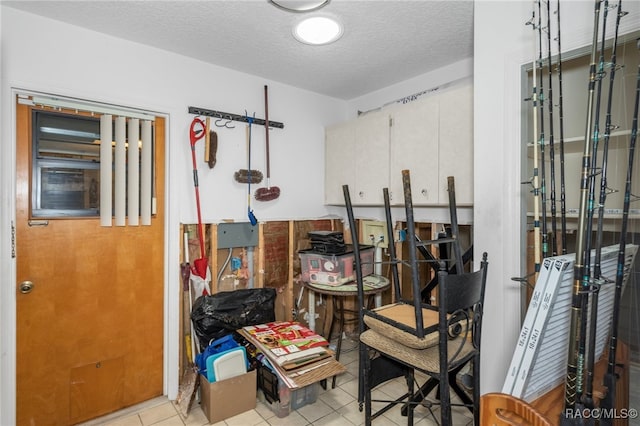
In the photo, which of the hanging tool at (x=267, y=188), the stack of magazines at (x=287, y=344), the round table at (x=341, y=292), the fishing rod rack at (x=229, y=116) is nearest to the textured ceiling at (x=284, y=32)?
the hanging tool at (x=267, y=188)

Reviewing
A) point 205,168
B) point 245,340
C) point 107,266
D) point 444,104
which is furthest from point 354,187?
point 107,266

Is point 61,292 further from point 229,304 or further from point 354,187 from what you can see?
point 354,187

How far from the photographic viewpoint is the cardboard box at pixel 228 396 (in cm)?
212

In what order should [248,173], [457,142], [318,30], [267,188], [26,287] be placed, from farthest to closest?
[267,188] → [248,173] → [457,142] → [318,30] → [26,287]

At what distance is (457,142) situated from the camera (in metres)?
2.30

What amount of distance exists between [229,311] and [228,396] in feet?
1.86

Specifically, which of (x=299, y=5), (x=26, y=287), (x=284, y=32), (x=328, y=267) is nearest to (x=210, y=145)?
(x=284, y=32)

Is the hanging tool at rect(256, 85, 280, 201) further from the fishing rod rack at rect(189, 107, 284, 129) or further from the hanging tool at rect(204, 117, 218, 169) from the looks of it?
the hanging tool at rect(204, 117, 218, 169)

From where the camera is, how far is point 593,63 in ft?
3.69

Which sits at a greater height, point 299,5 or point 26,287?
point 299,5

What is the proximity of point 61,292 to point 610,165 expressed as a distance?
311 centimetres

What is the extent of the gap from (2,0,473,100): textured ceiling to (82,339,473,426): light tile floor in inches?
100

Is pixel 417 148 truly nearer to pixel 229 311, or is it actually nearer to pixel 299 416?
pixel 229 311

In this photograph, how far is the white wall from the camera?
5.62 ft
